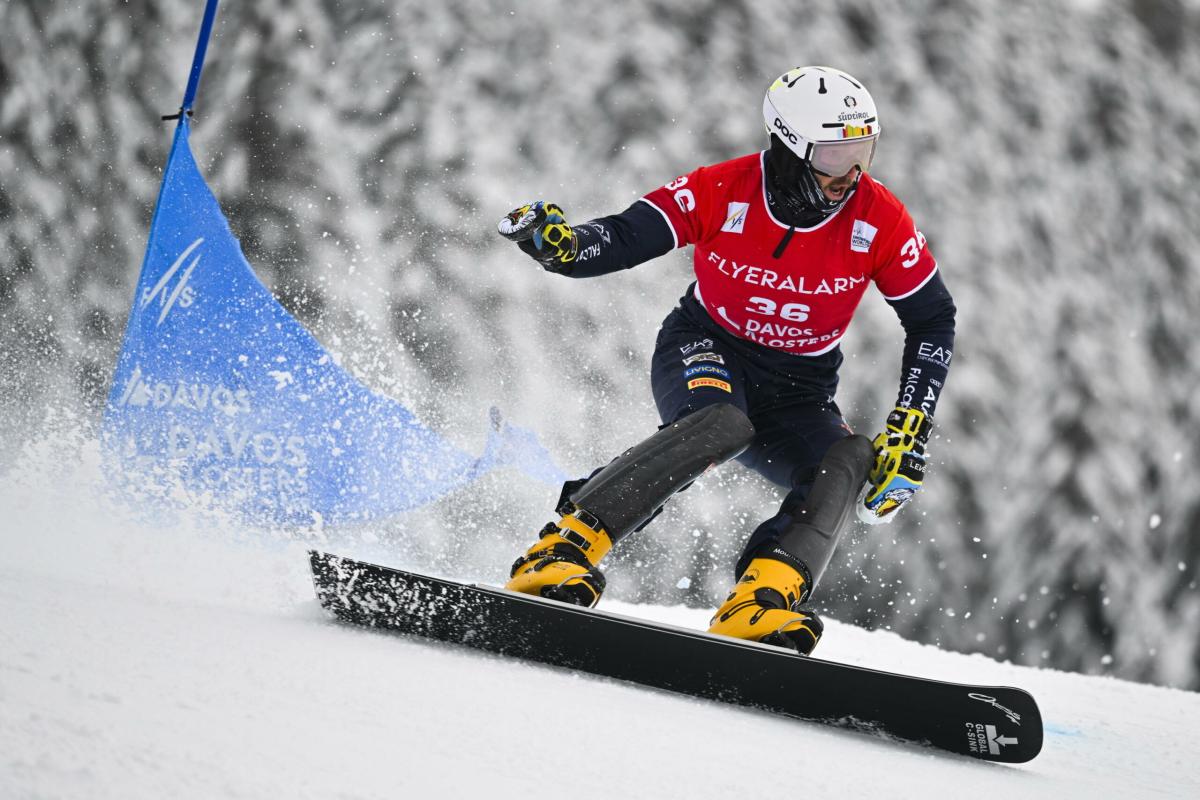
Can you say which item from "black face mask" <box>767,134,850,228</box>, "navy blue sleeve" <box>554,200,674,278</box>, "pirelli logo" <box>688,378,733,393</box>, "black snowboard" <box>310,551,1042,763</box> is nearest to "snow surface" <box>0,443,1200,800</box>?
"black snowboard" <box>310,551,1042,763</box>

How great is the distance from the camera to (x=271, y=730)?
1109mm

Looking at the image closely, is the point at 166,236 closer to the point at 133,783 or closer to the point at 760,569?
the point at 760,569

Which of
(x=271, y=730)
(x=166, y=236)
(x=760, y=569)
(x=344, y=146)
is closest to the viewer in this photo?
(x=271, y=730)

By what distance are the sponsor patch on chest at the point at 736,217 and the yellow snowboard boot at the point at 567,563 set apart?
70cm

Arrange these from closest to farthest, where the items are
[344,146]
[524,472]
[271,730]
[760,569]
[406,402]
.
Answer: [271,730] → [760,569] → [524,472] → [406,402] → [344,146]

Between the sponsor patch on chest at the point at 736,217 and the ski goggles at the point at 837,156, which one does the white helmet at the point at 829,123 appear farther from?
the sponsor patch on chest at the point at 736,217

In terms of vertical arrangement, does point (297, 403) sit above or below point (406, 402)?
below

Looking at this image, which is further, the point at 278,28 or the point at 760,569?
the point at 278,28

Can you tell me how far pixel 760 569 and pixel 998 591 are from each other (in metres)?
2.86

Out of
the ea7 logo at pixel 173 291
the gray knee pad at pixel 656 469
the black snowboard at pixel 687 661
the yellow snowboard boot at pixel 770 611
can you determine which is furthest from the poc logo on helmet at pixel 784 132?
the ea7 logo at pixel 173 291

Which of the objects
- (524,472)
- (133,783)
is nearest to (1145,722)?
(524,472)

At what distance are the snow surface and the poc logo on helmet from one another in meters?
1.07

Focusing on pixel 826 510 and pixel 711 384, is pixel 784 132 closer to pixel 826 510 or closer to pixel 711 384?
pixel 711 384

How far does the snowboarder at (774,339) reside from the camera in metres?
2.01
